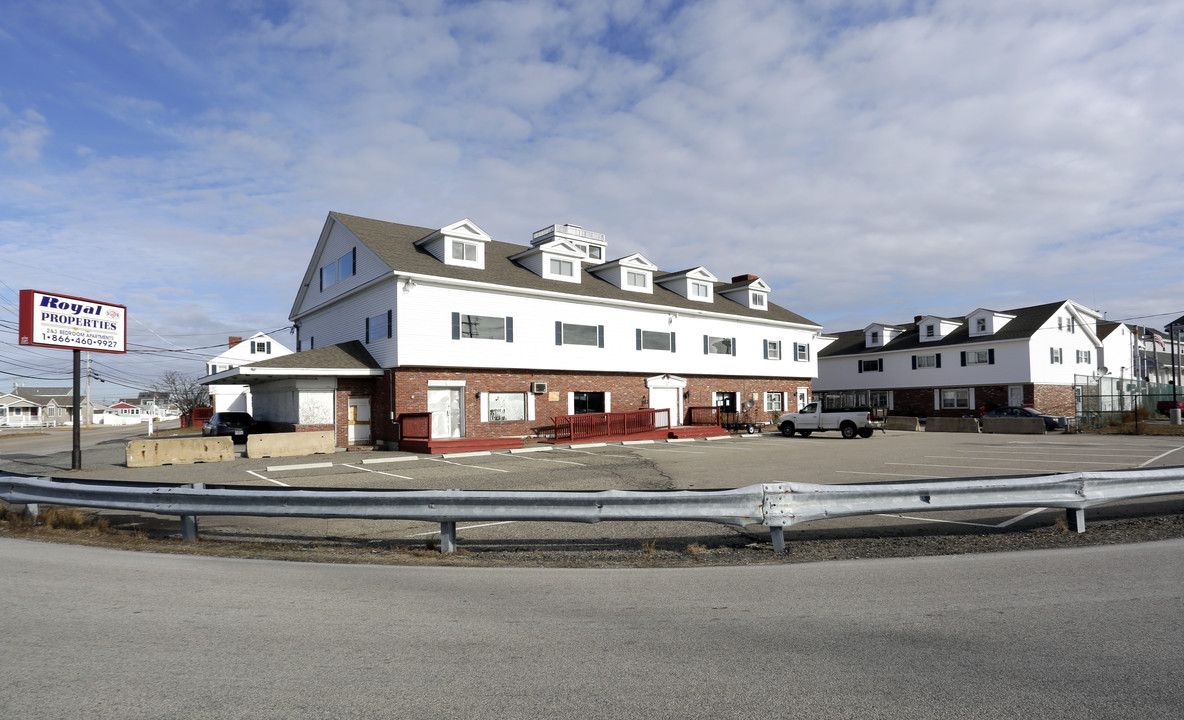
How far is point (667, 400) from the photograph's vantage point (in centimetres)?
3631

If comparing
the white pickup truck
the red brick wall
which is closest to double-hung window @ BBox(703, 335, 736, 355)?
the red brick wall

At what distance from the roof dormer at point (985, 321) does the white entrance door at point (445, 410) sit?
1557 inches

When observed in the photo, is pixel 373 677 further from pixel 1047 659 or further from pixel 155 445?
pixel 155 445

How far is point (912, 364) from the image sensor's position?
52531 millimetres

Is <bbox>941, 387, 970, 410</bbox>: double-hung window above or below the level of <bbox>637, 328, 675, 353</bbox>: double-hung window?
below

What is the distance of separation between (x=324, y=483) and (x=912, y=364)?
1897 inches

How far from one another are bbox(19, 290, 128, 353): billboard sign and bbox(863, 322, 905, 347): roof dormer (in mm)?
51098

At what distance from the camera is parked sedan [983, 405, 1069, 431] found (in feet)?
119

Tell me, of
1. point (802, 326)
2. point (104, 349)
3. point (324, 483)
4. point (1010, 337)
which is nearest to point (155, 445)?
point (104, 349)

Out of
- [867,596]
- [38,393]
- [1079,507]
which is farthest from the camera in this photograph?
[38,393]

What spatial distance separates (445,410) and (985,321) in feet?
133

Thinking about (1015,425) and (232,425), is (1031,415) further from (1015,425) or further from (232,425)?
(232,425)

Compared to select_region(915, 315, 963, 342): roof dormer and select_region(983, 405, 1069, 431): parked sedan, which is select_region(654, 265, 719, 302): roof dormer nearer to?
select_region(983, 405, 1069, 431): parked sedan

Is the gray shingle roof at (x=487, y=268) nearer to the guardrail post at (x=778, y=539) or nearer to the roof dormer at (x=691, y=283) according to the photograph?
the roof dormer at (x=691, y=283)
